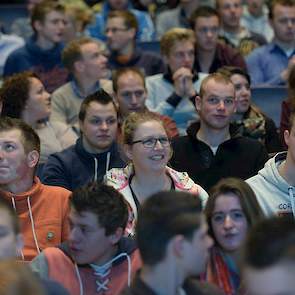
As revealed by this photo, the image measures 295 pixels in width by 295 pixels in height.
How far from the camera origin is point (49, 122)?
6.50 m

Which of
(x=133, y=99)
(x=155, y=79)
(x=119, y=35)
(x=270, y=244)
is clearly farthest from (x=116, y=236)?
(x=119, y=35)

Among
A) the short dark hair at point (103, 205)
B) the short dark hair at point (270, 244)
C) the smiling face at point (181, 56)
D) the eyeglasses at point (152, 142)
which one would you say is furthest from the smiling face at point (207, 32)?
the short dark hair at point (270, 244)

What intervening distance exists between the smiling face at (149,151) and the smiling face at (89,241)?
88 centimetres

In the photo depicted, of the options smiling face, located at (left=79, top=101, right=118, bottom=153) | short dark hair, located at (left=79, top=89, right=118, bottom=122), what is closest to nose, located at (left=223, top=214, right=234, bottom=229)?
smiling face, located at (left=79, top=101, right=118, bottom=153)

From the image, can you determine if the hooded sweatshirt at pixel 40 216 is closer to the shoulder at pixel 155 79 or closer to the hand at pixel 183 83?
the hand at pixel 183 83

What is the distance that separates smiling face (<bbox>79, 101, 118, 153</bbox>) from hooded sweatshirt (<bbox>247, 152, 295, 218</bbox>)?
978mm

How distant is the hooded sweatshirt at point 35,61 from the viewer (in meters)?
7.77

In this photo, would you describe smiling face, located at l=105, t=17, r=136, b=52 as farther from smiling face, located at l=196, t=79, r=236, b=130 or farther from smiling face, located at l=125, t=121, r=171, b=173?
smiling face, located at l=125, t=121, r=171, b=173

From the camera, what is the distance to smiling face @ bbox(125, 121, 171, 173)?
510 cm

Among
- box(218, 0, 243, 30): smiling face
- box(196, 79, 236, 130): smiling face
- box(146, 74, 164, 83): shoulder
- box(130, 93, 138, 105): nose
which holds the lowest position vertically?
box(196, 79, 236, 130): smiling face

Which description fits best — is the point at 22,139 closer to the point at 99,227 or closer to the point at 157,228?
the point at 99,227

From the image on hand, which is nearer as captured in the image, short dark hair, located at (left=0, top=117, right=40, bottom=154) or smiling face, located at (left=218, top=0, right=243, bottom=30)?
short dark hair, located at (left=0, top=117, right=40, bottom=154)

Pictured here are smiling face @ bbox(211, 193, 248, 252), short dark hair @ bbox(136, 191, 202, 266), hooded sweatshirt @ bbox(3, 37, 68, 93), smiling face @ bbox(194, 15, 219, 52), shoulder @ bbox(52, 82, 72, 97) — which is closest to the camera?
short dark hair @ bbox(136, 191, 202, 266)

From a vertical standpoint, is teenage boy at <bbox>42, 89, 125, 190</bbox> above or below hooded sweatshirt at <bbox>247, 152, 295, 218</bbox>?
above
